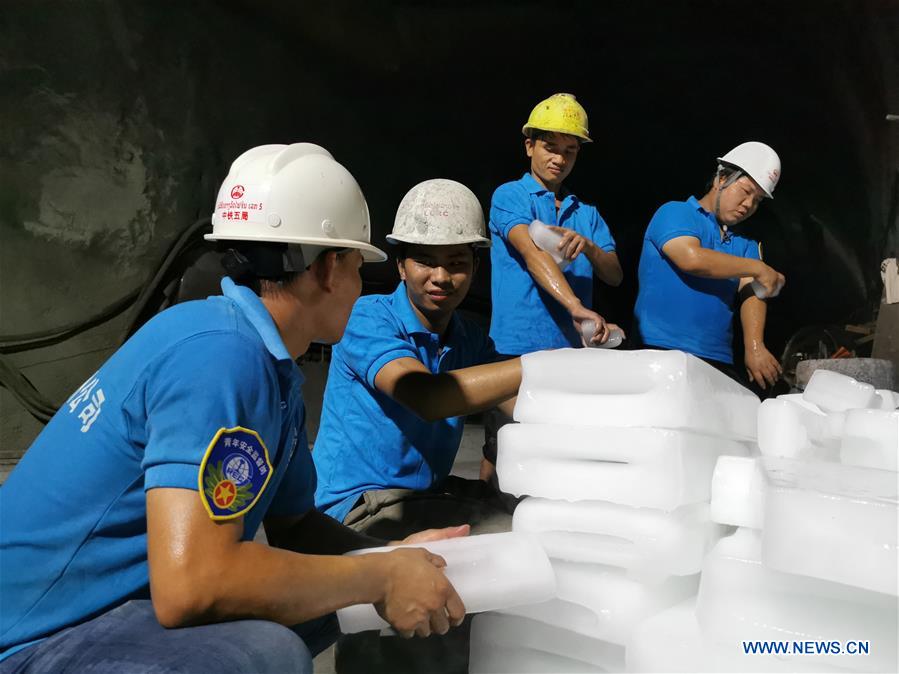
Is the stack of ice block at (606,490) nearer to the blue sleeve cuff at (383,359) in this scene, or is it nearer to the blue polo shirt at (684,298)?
the blue sleeve cuff at (383,359)

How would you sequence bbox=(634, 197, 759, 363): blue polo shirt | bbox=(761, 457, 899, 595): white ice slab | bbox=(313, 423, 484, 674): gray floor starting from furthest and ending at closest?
bbox=(313, 423, 484, 674): gray floor
bbox=(634, 197, 759, 363): blue polo shirt
bbox=(761, 457, 899, 595): white ice slab

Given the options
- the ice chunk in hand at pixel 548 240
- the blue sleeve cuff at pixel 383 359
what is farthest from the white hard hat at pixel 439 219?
the ice chunk in hand at pixel 548 240

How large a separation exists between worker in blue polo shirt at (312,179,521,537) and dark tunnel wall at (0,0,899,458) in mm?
3025

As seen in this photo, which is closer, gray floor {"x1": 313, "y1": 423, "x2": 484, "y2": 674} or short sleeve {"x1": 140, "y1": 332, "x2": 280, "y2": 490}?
short sleeve {"x1": 140, "y1": 332, "x2": 280, "y2": 490}

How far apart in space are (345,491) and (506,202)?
134 centimetres

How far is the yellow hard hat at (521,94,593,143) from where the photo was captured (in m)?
2.97

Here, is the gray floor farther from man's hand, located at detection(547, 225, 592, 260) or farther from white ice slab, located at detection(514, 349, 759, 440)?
white ice slab, located at detection(514, 349, 759, 440)

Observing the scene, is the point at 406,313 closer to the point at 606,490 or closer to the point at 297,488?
the point at 297,488

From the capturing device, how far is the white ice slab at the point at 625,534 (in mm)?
1304

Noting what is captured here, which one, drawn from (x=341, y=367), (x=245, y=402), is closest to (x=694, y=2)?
(x=341, y=367)

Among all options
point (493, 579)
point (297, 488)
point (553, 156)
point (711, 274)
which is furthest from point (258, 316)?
point (711, 274)

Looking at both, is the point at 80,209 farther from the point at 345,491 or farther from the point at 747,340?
the point at 747,340

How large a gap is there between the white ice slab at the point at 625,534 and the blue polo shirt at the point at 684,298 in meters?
1.59

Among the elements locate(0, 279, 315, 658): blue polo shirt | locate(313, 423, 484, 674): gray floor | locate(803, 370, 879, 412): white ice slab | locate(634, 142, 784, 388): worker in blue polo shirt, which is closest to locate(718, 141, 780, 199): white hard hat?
locate(634, 142, 784, 388): worker in blue polo shirt
